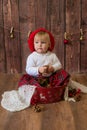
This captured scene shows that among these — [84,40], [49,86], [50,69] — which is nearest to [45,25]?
[84,40]

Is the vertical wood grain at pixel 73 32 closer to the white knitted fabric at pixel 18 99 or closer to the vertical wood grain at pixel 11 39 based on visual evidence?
the vertical wood grain at pixel 11 39

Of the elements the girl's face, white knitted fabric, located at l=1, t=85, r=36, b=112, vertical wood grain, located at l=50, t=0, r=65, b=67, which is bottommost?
white knitted fabric, located at l=1, t=85, r=36, b=112

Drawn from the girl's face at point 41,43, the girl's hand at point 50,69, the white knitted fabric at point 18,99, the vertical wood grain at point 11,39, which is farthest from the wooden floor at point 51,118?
the vertical wood grain at point 11,39

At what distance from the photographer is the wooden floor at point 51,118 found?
1506mm

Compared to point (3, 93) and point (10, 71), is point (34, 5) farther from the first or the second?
point (3, 93)

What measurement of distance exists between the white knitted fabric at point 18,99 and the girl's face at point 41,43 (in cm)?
32

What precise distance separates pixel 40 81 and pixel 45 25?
84 cm

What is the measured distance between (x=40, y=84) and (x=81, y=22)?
970 millimetres

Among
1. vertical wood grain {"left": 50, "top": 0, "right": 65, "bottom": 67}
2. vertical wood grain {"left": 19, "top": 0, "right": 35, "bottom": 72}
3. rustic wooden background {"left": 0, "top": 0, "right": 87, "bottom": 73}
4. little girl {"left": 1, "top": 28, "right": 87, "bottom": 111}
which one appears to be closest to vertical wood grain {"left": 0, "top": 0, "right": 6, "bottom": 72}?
rustic wooden background {"left": 0, "top": 0, "right": 87, "bottom": 73}

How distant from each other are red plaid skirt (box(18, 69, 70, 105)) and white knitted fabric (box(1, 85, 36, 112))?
0.14 feet

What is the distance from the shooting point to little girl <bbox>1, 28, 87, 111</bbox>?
1.85 metres

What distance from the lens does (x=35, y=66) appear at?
2.04m

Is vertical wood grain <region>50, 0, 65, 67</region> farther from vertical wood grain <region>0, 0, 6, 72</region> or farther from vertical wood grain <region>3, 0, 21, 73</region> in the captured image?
vertical wood grain <region>0, 0, 6, 72</region>

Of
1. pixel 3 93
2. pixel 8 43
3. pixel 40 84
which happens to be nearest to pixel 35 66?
pixel 40 84
